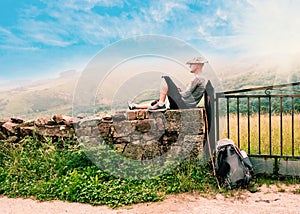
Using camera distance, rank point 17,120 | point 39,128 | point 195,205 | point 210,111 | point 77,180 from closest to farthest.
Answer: point 195,205
point 77,180
point 210,111
point 39,128
point 17,120

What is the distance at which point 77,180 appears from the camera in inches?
201

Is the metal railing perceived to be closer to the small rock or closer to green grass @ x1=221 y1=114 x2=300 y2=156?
green grass @ x1=221 y1=114 x2=300 y2=156

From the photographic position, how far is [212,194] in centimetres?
504

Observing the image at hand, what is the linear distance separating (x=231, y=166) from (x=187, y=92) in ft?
4.79

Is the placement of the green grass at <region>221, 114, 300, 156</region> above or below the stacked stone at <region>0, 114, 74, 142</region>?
below

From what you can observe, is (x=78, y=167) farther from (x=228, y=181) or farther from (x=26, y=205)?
(x=228, y=181)

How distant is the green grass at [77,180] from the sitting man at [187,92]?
1.02m

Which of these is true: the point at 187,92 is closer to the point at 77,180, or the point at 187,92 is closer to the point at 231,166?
the point at 231,166

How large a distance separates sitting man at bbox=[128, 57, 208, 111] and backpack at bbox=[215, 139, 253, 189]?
0.92 m

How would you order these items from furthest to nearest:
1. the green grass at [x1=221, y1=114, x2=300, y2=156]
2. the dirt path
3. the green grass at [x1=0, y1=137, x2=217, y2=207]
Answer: the green grass at [x1=221, y1=114, x2=300, y2=156], the green grass at [x1=0, y1=137, x2=217, y2=207], the dirt path

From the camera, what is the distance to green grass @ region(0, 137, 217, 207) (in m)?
4.88

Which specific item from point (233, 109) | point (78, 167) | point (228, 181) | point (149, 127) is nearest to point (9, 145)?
point (78, 167)

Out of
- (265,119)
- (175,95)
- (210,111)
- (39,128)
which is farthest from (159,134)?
(265,119)

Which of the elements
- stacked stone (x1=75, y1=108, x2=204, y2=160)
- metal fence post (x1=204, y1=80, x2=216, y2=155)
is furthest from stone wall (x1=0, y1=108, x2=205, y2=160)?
metal fence post (x1=204, y1=80, x2=216, y2=155)
